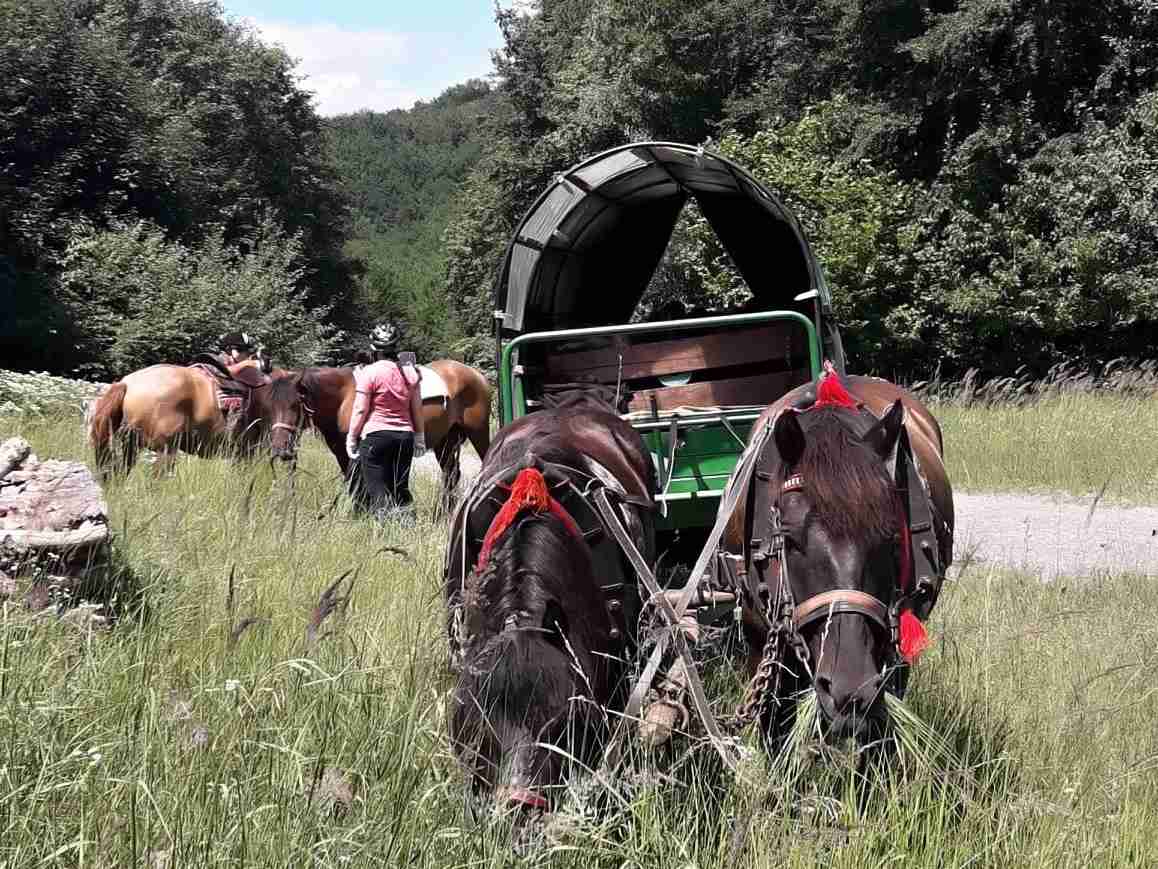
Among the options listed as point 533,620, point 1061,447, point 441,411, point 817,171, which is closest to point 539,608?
point 533,620

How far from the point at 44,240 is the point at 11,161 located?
6.83 feet

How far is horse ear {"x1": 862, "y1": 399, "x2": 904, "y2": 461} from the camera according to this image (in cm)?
338

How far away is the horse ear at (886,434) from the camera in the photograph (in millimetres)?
3375

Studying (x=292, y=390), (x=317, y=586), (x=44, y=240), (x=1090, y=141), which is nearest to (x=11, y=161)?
(x=44, y=240)

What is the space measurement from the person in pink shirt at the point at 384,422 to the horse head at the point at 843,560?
5497 mm

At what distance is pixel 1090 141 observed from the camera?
2025 centimetres

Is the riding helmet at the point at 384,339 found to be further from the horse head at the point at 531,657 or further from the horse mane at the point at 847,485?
the horse mane at the point at 847,485

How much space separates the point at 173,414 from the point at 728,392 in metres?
5.11

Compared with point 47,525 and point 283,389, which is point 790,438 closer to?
point 47,525

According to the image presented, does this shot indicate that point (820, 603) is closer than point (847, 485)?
Yes

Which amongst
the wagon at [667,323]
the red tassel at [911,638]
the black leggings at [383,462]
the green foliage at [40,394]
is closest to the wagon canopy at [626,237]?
the wagon at [667,323]

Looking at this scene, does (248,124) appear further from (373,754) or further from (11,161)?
(373,754)

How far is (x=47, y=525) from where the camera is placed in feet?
14.0

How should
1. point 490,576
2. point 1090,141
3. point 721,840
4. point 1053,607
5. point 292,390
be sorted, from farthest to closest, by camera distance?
point 1090,141 < point 292,390 < point 1053,607 < point 490,576 < point 721,840
